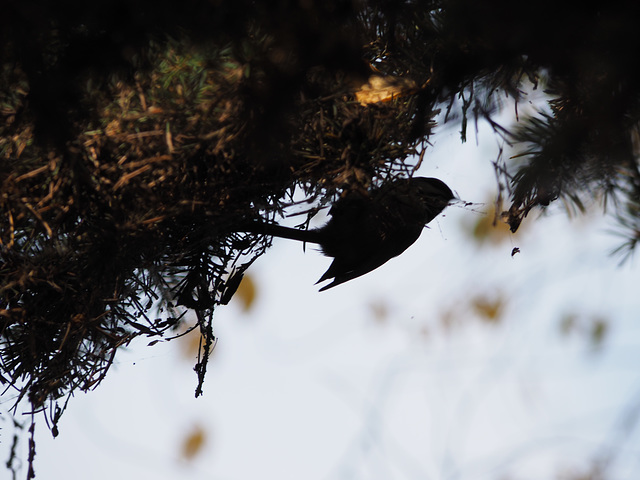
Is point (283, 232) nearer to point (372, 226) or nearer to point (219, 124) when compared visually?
point (372, 226)

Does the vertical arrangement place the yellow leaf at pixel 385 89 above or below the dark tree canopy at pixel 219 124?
above

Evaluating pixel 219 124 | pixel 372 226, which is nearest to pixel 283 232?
pixel 372 226

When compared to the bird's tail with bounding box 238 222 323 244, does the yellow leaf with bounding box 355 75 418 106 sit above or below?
above

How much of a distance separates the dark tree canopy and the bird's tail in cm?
3

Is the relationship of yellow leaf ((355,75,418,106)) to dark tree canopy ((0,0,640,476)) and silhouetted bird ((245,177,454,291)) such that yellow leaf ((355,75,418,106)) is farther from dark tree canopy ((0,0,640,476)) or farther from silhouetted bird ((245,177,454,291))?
silhouetted bird ((245,177,454,291))

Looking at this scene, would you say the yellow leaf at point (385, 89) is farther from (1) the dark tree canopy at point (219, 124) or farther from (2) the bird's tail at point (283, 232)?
(2) the bird's tail at point (283, 232)

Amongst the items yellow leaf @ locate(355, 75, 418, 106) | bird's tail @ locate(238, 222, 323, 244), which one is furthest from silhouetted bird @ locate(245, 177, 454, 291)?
yellow leaf @ locate(355, 75, 418, 106)

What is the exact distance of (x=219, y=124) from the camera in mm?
688

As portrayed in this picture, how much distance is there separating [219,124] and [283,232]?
0.79ft

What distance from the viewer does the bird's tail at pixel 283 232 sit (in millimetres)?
843

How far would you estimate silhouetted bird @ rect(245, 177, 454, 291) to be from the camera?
Answer: 80cm

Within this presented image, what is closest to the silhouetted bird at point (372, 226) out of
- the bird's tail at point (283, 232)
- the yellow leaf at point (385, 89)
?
the bird's tail at point (283, 232)

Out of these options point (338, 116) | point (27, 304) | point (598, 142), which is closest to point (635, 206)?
point (598, 142)

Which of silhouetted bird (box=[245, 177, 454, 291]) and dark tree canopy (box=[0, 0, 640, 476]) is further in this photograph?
silhouetted bird (box=[245, 177, 454, 291])
